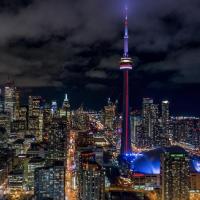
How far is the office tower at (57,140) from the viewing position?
23.2 metres

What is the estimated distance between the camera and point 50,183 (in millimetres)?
16000

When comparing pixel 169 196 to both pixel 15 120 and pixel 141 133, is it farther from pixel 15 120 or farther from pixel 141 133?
pixel 15 120

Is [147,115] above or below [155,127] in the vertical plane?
above

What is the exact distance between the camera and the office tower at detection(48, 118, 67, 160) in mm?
23219

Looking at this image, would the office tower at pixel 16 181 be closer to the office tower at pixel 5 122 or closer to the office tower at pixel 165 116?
the office tower at pixel 5 122

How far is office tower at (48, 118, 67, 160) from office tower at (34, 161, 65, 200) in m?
5.82

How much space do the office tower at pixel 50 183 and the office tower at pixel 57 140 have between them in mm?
5820

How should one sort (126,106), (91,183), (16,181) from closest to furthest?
1. (91,183)
2. (16,181)
3. (126,106)

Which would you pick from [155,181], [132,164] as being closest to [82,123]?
[132,164]

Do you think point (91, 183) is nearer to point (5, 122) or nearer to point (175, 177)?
point (175, 177)

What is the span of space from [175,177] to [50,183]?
13.9 feet

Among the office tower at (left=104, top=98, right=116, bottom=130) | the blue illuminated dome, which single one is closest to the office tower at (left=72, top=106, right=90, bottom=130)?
the office tower at (left=104, top=98, right=116, bottom=130)

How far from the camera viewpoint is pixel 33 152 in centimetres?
2409

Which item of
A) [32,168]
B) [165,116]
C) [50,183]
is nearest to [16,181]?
[32,168]
